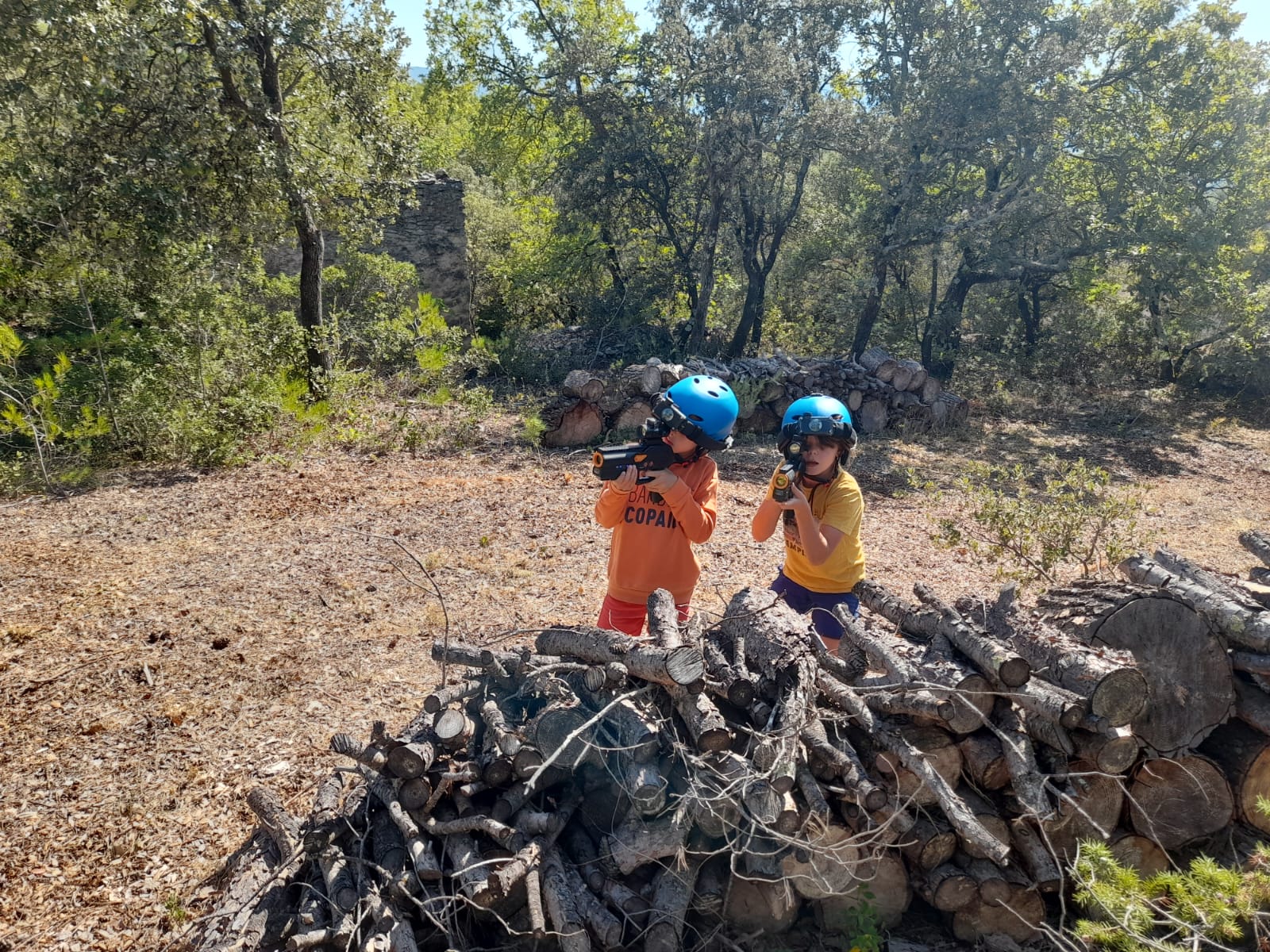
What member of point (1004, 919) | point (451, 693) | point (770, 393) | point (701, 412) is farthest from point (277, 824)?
point (770, 393)

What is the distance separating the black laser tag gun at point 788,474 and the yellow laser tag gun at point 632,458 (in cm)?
45

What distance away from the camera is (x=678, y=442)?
3057mm

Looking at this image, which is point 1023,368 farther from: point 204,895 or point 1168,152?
point 204,895

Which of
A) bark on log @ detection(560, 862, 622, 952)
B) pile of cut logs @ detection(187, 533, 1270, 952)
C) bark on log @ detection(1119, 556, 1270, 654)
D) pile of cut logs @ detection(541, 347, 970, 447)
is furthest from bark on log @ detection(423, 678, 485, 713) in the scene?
pile of cut logs @ detection(541, 347, 970, 447)

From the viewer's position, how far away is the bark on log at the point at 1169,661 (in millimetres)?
2656

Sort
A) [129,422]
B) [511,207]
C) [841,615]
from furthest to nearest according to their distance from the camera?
[511,207] < [129,422] < [841,615]

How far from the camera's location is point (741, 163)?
1137 cm

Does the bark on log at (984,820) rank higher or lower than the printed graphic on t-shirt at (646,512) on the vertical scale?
lower

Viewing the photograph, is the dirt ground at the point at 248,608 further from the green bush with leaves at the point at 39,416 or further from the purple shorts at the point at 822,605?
the purple shorts at the point at 822,605

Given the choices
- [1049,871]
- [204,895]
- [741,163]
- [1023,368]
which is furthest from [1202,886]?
[1023,368]

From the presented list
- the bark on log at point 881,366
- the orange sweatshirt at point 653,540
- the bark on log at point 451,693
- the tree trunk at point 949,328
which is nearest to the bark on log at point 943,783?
the orange sweatshirt at point 653,540

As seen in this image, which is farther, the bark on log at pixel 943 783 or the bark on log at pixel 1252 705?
the bark on log at pixel 1252 705

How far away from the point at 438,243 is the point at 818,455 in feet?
40.7

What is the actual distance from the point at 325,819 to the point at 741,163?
11056 mm
